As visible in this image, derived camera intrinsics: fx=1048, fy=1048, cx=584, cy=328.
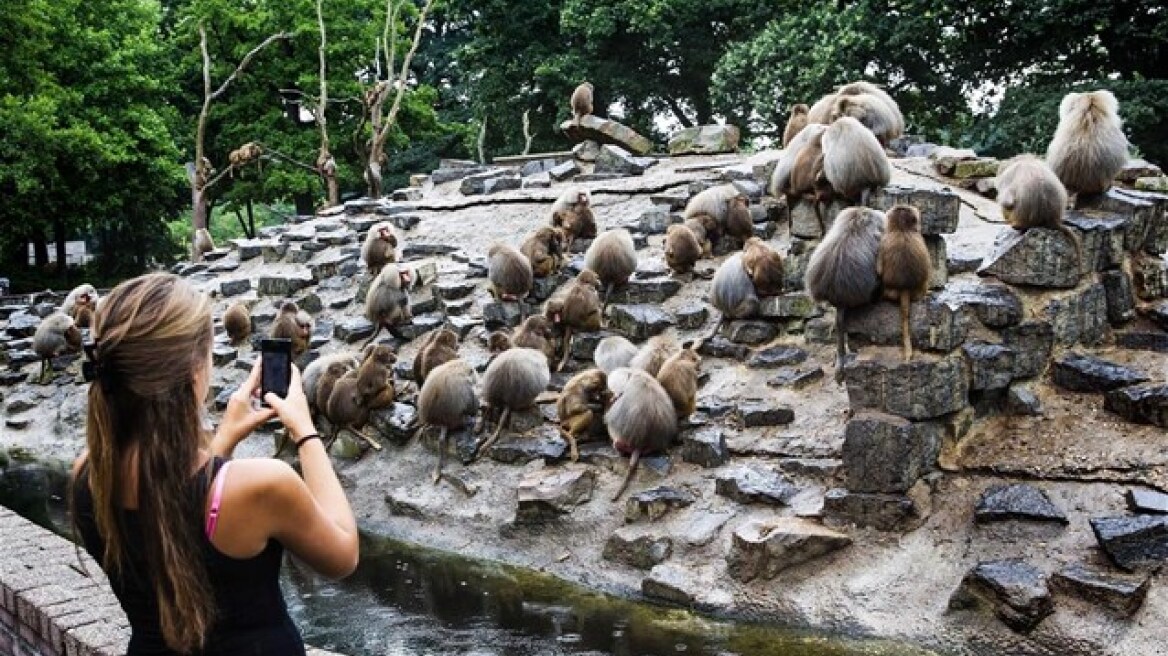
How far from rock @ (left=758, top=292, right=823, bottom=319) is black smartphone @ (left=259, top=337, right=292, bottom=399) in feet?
24.8

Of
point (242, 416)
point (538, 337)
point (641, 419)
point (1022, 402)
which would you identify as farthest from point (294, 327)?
point (242, 416)

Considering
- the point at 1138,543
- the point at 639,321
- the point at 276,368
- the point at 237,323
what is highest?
the point at 276,368

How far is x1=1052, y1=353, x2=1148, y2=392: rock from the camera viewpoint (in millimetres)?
7680

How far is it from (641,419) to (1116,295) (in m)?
4.00

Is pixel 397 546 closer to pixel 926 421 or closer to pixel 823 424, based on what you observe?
pixel 823 424

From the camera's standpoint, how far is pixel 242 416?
8.15 feet

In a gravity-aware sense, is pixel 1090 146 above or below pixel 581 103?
below

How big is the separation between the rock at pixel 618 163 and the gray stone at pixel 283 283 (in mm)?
5024

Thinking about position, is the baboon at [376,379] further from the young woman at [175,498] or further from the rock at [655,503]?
the young woman at [175,498]

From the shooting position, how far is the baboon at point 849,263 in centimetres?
729

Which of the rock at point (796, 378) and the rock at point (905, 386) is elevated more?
the rock at point (905, 386)

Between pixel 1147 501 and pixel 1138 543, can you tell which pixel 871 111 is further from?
pixel 1138 543

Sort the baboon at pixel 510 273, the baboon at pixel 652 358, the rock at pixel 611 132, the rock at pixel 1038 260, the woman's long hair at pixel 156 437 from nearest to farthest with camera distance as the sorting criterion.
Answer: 1. the woman's long hair at pixel 156 437
2. the rock at pixel 1038 260
3. the baboon at pixel 652 358
4. the baboon at pixel 510 273
5. the rock at pixel 611 132

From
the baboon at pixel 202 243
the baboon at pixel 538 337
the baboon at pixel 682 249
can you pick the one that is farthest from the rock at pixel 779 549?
the baboon at pixel 202 243
